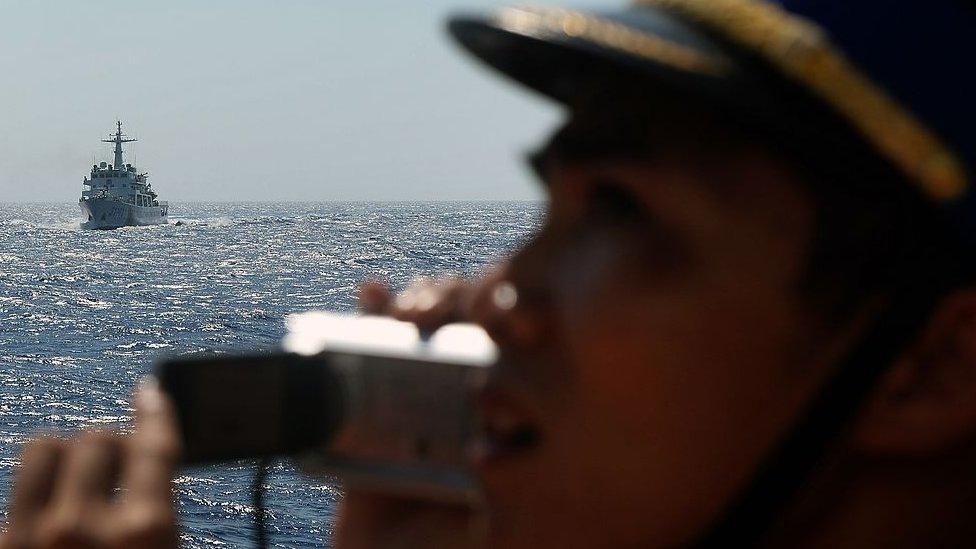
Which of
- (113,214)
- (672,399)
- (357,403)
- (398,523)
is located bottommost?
(113,214)

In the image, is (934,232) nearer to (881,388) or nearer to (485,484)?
(881,388)

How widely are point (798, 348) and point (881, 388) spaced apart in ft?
0.27

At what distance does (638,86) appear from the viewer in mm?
1069

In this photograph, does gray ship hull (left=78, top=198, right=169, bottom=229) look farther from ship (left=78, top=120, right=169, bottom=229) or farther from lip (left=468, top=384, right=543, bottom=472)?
lip (left=468, top=384, right=543, bottom=472)

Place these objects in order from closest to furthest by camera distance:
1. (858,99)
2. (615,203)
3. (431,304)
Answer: (858,99), (615,203), (431,304)

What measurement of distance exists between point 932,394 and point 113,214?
82.9 m

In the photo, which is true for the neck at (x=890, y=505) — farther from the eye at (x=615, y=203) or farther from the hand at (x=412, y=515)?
the hand at (x=412, y=515)

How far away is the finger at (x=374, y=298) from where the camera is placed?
1493mm

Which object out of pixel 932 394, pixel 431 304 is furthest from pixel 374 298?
pixel 932 394

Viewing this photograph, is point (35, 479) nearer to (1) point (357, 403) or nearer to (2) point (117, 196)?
(1) point (357, 403)

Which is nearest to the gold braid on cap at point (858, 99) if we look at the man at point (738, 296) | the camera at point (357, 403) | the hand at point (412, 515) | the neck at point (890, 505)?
the man at point (738, 296)

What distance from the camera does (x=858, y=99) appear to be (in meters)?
0.94

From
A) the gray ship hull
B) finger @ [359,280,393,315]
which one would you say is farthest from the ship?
finger @ [359,280,393,315]

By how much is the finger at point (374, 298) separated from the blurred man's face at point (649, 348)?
1.34 feet
